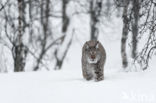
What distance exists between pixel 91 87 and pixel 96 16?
1515cm

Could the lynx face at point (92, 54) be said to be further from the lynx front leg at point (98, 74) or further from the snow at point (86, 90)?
the snow at point (86, 90)

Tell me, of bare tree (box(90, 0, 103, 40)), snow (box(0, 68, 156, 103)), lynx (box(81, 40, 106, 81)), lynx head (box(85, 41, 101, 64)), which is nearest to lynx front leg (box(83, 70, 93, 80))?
lynx (box(81, 40, 106, 81))

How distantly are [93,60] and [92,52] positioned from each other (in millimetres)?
207

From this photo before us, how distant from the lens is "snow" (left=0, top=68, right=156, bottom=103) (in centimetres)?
686

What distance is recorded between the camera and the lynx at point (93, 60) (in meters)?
8.05

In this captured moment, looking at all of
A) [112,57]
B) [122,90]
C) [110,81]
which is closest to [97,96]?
[122,90]

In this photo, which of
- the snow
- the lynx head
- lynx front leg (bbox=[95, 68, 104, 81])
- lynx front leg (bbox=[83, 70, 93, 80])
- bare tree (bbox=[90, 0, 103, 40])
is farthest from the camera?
bare tree (bbox=[90, 0, 103, 40])

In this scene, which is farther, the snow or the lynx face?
the lynx face

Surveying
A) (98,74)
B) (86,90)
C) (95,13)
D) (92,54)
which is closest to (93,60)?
(92,54)

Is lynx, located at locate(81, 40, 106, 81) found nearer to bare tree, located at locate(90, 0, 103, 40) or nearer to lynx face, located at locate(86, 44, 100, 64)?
lynx face, located at locate(86, 44, 100, 64)

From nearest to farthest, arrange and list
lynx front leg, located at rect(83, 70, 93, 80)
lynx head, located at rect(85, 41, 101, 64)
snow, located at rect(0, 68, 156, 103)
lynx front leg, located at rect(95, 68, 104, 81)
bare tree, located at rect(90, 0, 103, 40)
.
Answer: snow, located at rect(0, 68, 156, 103)
lynx head, located at rect(85, 41, 101, 64)
lynx front leg, located at rect(95, 68, 104, 81)
lynx front leg, located at rect(83, 70, 93, 80)
bare tree, located at rect(90, 0, 103, 40)

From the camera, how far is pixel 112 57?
2416cm

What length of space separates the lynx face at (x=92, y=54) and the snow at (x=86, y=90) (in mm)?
479

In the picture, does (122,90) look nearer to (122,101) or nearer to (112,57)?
(122,101)
